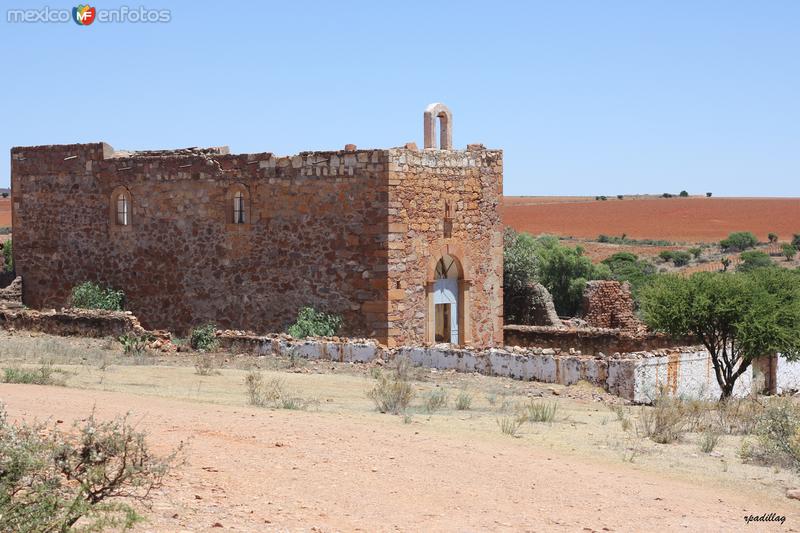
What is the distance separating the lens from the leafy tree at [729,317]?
58.1 feet

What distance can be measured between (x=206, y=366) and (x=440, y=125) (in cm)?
799

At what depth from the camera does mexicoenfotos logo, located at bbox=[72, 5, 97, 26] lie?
2264 cm

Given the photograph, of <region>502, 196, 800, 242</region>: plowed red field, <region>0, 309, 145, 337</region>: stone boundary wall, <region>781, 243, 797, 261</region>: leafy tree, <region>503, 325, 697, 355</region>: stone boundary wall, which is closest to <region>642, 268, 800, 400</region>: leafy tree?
<region>503, 325, 697, 355</region>: stone boundary wall

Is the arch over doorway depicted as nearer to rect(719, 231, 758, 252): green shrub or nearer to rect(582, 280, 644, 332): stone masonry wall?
rect(582, 280, 644, 332): stone masonry wall

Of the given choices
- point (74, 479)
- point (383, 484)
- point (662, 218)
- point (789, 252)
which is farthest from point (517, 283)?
point (662, 218)

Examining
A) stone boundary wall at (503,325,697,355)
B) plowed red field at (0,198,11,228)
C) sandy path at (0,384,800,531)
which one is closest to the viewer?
sandy path at (0,384,800,531)

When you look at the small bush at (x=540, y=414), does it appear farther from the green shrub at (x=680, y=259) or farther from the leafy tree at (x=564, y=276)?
the green shrub at (x=680, y=259)

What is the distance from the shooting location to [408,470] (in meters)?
9.23

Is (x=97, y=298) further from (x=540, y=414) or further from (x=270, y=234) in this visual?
(x=540, y=414)

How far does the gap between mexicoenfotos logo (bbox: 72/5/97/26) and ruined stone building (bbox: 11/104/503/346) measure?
3.07m

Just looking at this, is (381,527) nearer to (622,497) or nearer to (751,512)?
(622,497)

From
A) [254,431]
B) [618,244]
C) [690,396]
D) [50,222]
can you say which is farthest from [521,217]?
[254,431]

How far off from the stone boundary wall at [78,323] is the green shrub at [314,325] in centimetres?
300

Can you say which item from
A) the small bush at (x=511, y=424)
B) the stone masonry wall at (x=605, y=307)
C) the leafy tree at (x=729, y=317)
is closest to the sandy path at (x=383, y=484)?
the small bush at (x=511, y=424)
